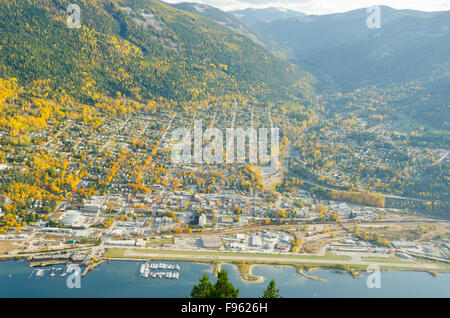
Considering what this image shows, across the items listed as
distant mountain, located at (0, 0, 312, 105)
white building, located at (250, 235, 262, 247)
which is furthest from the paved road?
distant mountain, located at (0, 0, 312, 105)

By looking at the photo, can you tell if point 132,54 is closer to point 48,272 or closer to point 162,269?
point 48,272

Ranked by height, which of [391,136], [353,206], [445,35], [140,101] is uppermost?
[445,35]

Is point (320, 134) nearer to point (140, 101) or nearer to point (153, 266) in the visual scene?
point (140, 101)

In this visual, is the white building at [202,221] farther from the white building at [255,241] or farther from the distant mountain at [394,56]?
the distant mountain at [394,56]

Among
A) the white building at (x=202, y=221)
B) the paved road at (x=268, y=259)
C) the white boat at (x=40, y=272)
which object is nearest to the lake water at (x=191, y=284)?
the white boat at (x=40, y=272)
